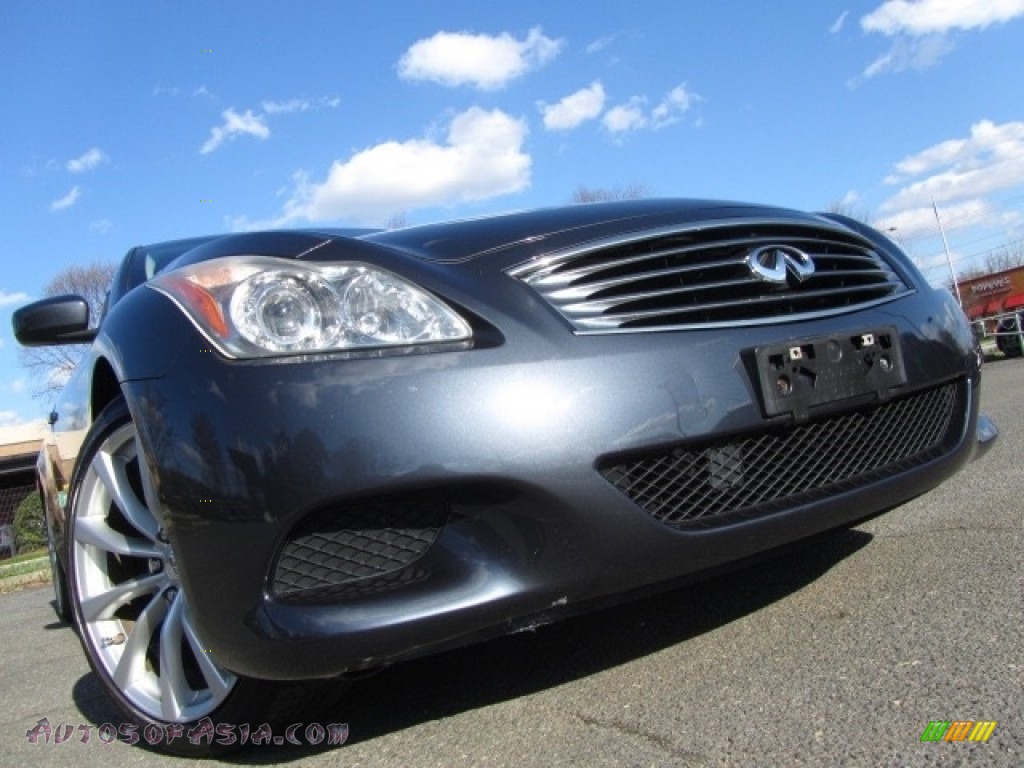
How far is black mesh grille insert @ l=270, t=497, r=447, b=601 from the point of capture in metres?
1.71

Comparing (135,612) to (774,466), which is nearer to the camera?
(774,466)

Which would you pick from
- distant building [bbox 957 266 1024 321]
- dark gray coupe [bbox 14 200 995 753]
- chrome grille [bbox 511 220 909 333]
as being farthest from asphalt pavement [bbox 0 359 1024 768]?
distant building [bbox 957 266 1024 321]

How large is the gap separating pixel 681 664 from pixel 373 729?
2.38ft

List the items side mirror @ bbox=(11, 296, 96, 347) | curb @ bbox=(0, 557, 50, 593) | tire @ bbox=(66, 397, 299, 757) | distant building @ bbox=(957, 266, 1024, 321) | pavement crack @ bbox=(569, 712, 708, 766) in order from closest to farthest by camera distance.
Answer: pavement crack @ bbox=(569, 712, 708, 766)
tire @ bbox=(66, 397, 299, 757)
side mirror @ bbox=(11, 296, 96, 347)
curb @ bbox=(0, 557, 50, 593)
distant building @ bbox=(957, 266, 1024, 321)

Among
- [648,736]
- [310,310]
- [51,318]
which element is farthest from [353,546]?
[51,318]

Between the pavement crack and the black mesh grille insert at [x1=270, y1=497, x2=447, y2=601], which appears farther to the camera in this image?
the black mesh grille insert at [x1=270, y1=497, x2=447, y2=601]

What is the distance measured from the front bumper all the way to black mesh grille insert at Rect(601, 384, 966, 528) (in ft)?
0.19

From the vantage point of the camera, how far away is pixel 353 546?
174cm

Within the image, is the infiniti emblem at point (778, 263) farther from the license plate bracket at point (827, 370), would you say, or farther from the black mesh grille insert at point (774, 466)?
the black mesh grille insert at point (774, 466)

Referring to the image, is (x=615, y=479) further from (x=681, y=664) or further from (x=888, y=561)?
(x=888, y=561)

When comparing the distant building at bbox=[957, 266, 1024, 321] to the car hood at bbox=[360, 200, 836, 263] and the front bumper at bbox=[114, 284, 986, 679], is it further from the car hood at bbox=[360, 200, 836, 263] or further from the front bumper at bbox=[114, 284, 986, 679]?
the front bumper at bbox=[114, 284, 986, 679]

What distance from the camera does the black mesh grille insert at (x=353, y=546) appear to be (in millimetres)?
1711

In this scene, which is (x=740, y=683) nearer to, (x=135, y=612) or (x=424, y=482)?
(x=424, y=482)

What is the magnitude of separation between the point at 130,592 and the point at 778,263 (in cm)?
188
